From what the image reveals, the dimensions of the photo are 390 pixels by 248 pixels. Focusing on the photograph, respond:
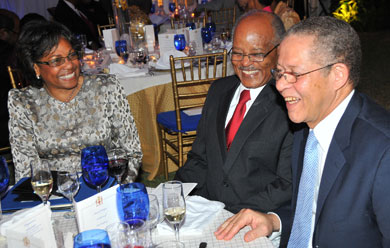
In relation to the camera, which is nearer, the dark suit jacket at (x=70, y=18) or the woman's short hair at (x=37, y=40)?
the woman's short hair at (x=37, y=40)

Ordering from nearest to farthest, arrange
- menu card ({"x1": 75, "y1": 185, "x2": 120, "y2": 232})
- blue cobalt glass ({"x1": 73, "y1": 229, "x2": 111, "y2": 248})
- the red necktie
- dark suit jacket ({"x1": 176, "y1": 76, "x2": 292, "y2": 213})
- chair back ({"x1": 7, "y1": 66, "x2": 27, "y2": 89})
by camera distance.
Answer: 1. blue cobalt glass ({"x1": 73, "y1": 229, "x2": 111, "y2": 248})
2. menu card ({"x1": 75, "y1": 185, "x2": 120, "y2": 232})
3. dark suit jacket ({"x1": 176, "y1": 76, "x2": 292, "y2": 213})
4. the red necktie
5. chair back ({"x1": 7, "y1": 66, "x2": 27, "y2": 89})

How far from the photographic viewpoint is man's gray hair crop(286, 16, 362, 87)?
59.7 inches

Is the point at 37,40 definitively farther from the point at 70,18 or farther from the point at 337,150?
the point at 70,18

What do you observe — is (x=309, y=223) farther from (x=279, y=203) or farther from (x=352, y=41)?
(x=352, y=41)

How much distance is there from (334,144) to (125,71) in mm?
3028

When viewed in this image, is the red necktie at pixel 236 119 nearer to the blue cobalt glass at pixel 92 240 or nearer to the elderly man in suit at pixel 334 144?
the elderly man in suit at pixel 334 144

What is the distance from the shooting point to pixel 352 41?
5.01 ft

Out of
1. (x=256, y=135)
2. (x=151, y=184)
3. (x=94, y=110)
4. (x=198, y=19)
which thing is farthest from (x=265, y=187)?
(x=198, y=19)

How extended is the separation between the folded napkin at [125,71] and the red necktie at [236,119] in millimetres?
2056

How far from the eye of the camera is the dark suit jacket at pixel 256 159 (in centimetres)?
212

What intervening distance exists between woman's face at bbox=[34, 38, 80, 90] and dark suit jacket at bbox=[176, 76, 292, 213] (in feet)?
2.91

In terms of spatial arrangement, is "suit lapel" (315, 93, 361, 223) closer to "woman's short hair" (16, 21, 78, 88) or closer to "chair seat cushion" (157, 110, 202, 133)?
"woman's short hair" (16, 21, 78, 88)

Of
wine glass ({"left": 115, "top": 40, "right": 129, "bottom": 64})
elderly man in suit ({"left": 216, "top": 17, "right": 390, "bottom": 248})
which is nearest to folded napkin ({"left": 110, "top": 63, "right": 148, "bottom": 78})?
wine glass ({"left": 115, "top": 40, "right": 129, "bottom": 64})

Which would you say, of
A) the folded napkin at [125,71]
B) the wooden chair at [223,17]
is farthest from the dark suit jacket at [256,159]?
the wooden chair at [223,17]
